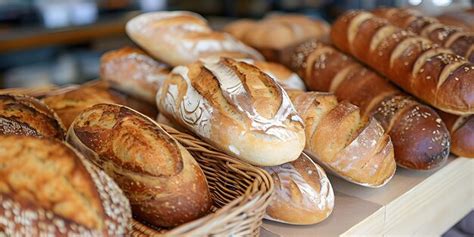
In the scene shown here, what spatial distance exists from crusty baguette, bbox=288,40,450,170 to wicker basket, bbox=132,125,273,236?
0.33 meters

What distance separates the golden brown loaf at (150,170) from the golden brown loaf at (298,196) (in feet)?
0.43

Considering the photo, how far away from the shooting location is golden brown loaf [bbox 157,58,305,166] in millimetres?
921

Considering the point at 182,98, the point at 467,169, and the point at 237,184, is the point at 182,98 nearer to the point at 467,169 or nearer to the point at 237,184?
the point at 237,184

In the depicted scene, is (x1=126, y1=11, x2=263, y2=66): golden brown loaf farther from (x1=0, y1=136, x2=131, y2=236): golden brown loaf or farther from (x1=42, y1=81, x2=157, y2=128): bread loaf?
(x1=0, y1=136, x2=131, y2=236): golden brown loaf

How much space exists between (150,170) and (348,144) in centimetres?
39

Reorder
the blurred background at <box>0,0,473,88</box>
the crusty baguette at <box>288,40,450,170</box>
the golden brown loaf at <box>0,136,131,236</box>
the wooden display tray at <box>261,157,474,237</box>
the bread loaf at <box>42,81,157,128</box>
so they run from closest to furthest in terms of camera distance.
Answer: the golden brown loaf at <box>0,136,131,236</box>, the wooden display tray at <box>261,157,474,237</box>, the crusty baguette at <box>288,40,450,170</box>, the bread loaf at <box>42,81,157,128</box>, the blurred background at <box>0,0,473,88</box>

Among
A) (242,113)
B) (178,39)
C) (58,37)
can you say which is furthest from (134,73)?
(58,37)

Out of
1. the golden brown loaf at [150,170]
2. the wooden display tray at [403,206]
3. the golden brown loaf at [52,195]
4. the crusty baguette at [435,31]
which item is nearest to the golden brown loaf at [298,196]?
the wooden display tray at [403,206]

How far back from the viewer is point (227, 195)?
37.4 inches

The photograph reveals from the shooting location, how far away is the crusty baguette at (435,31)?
4.43ft

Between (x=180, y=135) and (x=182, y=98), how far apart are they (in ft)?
0.32

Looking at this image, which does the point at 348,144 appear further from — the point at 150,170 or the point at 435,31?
the point at 435,31

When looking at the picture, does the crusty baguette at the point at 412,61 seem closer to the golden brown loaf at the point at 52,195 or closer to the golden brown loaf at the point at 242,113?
the golden brown loaf at the point at 242,113

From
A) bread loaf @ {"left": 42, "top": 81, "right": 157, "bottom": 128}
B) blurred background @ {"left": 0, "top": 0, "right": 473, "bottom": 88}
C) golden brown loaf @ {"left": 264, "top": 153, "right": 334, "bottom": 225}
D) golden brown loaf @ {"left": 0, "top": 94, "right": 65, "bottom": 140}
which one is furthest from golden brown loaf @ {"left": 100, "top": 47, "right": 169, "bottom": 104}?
blurred background @ {"left": 0, "top": 0, "right": 473, "bottom": 88}
